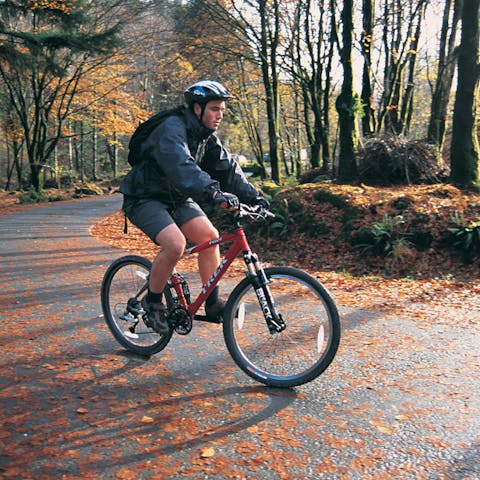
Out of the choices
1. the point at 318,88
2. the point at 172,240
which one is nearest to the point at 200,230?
the point at 172,240

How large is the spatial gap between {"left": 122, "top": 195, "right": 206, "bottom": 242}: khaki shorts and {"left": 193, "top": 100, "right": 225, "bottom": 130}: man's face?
2.16 ft

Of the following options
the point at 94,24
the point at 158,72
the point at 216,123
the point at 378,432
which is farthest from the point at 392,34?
the point at 378,432

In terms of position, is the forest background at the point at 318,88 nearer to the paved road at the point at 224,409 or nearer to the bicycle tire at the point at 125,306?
the paved road at the point at 224,409

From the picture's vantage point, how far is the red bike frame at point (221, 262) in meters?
3.66

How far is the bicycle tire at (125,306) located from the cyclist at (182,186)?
0.23 meters

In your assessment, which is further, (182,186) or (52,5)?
(52,5)

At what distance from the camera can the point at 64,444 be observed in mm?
2828

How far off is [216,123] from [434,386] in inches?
99.9

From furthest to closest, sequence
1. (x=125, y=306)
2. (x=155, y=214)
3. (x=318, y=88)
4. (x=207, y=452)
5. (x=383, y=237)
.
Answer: (x=318, y=88) → (x=383, y=237) → (x=125, y=306) → (x=155, y=214) → (x=207, y=452)

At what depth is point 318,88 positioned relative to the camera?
20891 millimetres

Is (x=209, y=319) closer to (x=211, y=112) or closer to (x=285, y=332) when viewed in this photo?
(x=285, y=332)

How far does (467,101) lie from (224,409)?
29.9ft

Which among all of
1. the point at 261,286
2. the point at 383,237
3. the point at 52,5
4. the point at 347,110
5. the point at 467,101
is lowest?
the point at 383,237

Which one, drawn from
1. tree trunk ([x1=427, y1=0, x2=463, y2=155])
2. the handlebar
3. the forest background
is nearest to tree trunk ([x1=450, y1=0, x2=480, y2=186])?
the forest background
